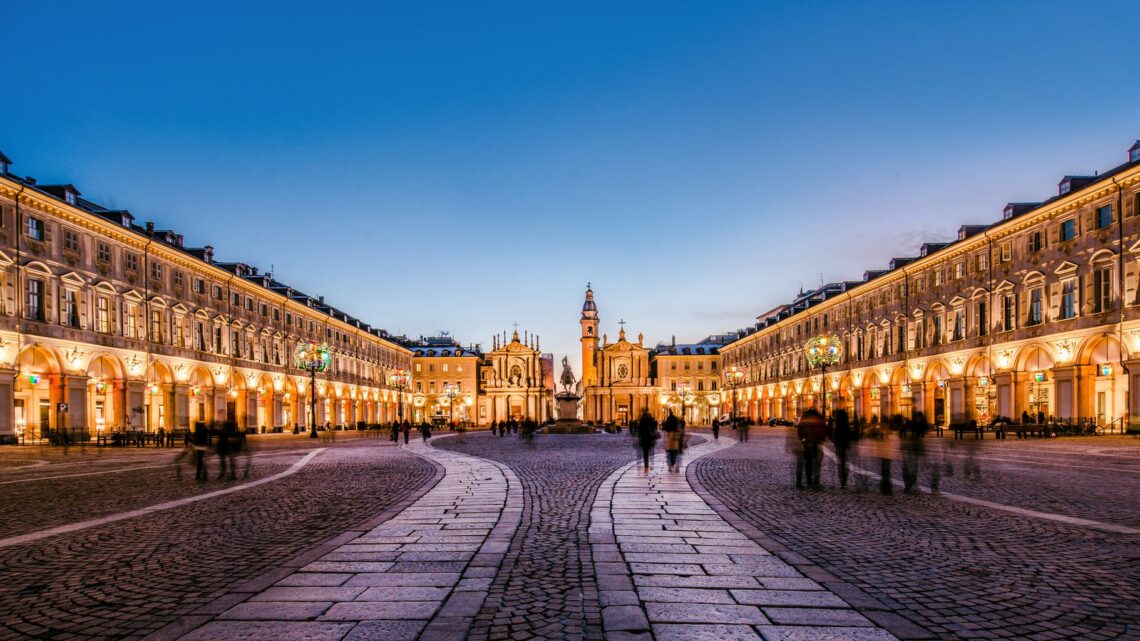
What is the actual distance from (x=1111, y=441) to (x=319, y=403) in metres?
72.2

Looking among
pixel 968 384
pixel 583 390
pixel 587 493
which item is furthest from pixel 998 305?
pixel 583 390

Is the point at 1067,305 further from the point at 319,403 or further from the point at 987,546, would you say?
the point at 319,403

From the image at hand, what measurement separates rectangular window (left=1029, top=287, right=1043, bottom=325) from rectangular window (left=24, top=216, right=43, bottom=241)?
5519cm

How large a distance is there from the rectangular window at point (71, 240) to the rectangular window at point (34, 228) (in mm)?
2135


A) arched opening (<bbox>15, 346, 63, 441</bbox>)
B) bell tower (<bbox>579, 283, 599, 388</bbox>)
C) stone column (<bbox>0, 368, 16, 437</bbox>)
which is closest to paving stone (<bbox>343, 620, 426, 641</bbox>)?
stone column (<bbox>0, 368, 16, 437</bbox>)

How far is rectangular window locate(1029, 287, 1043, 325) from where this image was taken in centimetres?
4694

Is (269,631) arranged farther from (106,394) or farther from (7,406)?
(106,394)

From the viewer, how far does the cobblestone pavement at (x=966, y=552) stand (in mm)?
6637

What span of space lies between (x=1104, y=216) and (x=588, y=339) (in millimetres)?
121851

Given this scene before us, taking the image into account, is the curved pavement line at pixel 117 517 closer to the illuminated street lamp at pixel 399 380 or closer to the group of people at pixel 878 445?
the group of people at pixel 878 445

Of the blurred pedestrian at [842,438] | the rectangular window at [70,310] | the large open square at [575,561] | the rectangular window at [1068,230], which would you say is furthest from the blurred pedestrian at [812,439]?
the rectangular window at [70,310]

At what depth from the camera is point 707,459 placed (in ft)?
93.1

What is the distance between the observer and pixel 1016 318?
161 feet

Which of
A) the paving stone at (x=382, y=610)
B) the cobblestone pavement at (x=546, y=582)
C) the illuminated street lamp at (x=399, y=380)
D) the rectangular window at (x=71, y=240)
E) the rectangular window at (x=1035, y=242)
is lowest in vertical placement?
the illuminated street lamp at (x=399, y=380)
